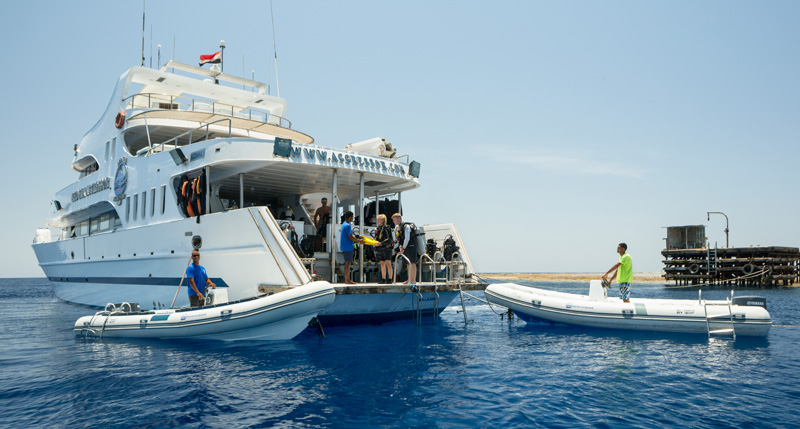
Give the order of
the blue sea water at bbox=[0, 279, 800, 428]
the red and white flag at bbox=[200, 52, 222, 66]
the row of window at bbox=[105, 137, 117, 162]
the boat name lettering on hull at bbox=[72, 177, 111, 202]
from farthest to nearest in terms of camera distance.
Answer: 1. the red and white flag at bbox=[200, 52, 222, 66]
2. the boat name lettering on hull at bbox=[72, 177, 111, 202]
3. the row of window at bbox=[105, 137, 117, 162]
4. the blue sea water at bbox=[0, 279, 800, 428]

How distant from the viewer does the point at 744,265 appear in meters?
43.2

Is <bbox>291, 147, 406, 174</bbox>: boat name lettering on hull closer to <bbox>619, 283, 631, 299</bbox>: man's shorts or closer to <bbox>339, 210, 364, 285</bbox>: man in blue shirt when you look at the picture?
Result: <bbox>339, 210, 364, 285</bbox>: man in blue shirt

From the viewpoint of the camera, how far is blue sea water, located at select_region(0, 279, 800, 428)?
5621mm

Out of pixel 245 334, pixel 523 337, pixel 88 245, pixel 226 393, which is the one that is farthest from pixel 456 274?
pixel 88 245

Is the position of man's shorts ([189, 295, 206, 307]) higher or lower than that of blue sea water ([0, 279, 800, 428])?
higher

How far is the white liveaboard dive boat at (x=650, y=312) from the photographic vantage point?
11930 mm

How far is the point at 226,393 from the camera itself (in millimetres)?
6484

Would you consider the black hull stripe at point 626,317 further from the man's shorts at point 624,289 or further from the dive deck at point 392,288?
the dive deck at point 392,288

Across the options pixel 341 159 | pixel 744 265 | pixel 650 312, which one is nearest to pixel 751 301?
pixel 650 312

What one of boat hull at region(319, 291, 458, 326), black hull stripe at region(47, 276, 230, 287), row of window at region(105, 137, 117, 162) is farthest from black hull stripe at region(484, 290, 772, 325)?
row of window at region(105, 137, 117, 162)

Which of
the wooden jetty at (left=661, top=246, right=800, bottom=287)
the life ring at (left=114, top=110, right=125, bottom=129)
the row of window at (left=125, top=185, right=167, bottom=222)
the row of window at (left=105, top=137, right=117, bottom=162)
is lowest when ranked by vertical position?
the wooden jetty at (left=661, top=246, right=800, bottom=287)

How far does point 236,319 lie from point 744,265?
46.2 m

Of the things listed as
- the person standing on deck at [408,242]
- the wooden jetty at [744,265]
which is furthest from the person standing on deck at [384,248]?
the wooden jetty at [744,265]

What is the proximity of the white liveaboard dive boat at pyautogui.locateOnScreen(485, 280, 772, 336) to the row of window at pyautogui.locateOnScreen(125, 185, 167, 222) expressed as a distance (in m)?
9.84
